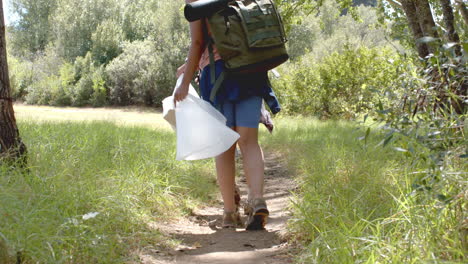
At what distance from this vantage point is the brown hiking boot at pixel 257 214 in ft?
10.8

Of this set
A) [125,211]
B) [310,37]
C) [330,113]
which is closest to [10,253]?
[125,211]

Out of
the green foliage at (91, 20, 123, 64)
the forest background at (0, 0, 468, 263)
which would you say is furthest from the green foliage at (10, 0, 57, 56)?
the forest background at (0, 0, 468, 263)

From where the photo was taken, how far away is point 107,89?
117 feet

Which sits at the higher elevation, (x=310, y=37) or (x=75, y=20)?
(x=75, y=20)

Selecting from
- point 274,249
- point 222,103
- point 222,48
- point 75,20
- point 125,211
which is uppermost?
point 75,20

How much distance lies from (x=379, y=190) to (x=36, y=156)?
9.06 ft

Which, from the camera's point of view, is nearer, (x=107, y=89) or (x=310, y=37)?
(x=107, y=89)

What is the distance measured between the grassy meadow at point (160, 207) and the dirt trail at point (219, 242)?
0.12 meters

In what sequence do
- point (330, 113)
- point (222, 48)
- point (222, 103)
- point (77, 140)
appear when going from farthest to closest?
point (330, 113), point (77, 140), point (222, 103), point (222, 48)

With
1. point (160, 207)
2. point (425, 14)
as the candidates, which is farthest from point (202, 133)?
point (425, 14)

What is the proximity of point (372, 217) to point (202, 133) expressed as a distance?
127 centimetres

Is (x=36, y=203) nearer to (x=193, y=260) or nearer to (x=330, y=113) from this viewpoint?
(x=193, y=260)

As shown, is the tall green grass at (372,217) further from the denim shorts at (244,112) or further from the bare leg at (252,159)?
the denim shorts at (244,112)

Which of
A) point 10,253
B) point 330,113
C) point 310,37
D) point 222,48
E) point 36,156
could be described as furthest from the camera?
point 310,37
